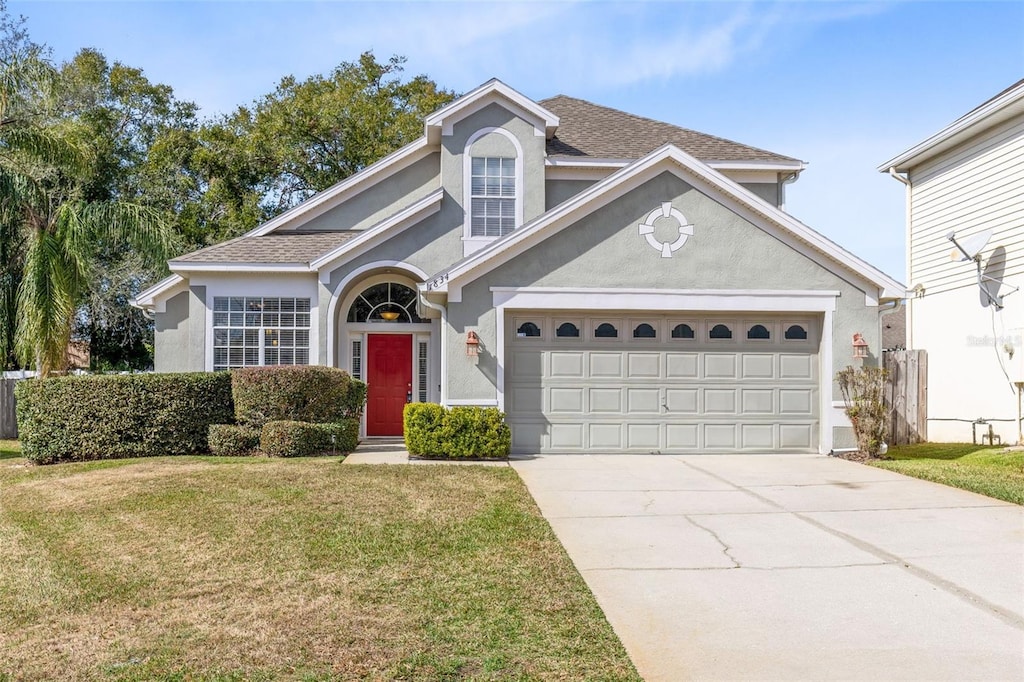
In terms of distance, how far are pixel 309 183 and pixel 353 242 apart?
1388 cm

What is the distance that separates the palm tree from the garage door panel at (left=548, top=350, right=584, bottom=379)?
10.8m

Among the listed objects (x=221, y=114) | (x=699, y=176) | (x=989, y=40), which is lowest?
(x=699, y=176)

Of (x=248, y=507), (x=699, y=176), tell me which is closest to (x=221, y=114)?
(x=699, y=176)

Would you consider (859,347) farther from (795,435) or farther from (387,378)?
(387,378)

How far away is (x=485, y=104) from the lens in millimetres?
16438

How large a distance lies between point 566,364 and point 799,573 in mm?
7607

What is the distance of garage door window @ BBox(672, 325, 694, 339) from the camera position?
45.9 ft

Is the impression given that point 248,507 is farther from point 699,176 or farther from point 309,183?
point 309,183

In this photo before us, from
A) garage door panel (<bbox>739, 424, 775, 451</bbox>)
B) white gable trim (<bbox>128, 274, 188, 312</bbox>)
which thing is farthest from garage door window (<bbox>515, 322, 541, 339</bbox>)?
white gable trim (<bbox>128, 274, 188, 312</bbox>)

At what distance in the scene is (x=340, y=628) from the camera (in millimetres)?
5148

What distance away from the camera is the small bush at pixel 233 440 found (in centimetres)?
1355

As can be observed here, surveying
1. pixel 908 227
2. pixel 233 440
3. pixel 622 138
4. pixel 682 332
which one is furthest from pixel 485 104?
pixel 908 227

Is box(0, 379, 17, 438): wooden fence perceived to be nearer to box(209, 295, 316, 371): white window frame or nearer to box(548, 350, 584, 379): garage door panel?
box(209, 295, 316, 371): white window frame

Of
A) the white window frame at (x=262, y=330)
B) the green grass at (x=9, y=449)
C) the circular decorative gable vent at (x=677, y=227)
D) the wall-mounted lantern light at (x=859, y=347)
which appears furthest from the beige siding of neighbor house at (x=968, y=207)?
the green grass at (x=9, y=449)
